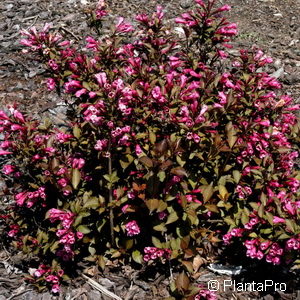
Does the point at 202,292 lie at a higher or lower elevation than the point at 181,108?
lower

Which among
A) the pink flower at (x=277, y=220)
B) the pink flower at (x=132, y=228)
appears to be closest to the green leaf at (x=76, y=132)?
the pink flower at (x=132, y=228)

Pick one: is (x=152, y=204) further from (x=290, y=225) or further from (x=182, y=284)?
(x=290, y=225)

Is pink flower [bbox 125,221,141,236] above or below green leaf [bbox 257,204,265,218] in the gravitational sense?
below

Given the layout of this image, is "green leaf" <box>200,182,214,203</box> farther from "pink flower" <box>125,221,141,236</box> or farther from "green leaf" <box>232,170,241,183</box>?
"pink flower" <box>125,221,141,236</box>

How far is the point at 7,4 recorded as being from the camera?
7078 mm

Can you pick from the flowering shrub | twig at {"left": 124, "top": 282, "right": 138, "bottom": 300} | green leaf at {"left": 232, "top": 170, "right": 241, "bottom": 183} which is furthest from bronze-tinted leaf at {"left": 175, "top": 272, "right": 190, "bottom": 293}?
green leaf at {"left": 232, "top": 170, "right": 241, "bottom": 183}

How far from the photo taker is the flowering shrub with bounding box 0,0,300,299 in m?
2.89

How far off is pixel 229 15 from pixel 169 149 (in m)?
5.23

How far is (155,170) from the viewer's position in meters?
2.65

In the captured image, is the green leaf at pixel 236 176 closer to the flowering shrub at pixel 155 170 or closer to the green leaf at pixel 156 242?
the flowering shrub at pixel 155 170

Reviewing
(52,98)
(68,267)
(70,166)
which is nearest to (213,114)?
(70,166)

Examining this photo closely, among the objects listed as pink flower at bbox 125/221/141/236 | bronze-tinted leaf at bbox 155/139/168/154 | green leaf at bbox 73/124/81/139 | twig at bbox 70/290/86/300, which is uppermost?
bronze-tinted leaf at bbox 155/139/168/154

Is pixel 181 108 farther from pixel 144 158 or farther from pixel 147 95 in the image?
pixel 144 158

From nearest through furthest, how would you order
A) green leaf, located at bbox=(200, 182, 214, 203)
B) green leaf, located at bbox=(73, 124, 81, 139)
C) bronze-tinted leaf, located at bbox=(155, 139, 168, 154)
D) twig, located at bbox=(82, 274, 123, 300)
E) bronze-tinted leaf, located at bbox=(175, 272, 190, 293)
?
1. bronze-tinted leaf, located at bbox=(155, 139, 168, 154)
2. bronze-tinted leaf, located at bbox=(175, 272, 190, 293)
3. green leaf, located at bbox=(200, 182, 214, 203)
4. green leaf, located at bbox=(73, 124, 81, 139)
5. twig, located at bbox=(82, 274, 123, 300)
